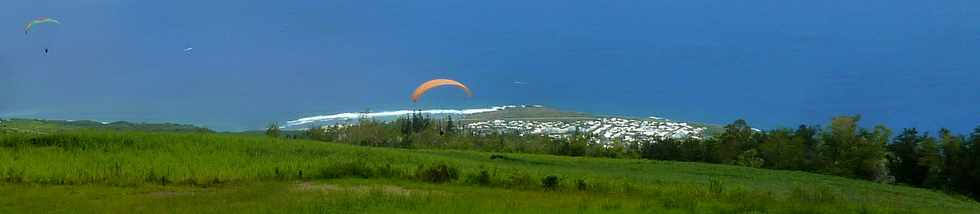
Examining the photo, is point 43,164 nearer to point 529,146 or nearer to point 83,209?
point 83,209

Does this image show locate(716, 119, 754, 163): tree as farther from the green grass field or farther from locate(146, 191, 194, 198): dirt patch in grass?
locate(146, 191, 194, 198): dirt patch in grass

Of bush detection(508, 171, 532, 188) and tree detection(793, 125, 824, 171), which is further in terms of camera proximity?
tree detection(793, 125, 824, 171)

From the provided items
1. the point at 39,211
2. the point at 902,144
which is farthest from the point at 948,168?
the point at 39,211

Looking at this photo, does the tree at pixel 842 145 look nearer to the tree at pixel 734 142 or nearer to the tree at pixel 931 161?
the tree at pixel 931 161

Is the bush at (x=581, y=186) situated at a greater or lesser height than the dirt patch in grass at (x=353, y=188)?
greater

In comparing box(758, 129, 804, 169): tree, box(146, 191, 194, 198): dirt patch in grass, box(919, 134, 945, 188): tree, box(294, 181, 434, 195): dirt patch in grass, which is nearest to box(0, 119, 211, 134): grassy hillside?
box(758, 129, 804, 169): tree

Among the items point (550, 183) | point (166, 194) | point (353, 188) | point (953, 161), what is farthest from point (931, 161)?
point (166, 194)

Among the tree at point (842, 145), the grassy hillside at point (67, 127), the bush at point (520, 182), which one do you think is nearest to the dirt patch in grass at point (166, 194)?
the bush at point (520, 182)

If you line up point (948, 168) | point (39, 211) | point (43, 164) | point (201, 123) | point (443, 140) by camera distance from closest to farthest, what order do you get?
1. point (39, 211)
2. point (43, 164)
3. point (948, 168)
4. point (443, 140)
5. point (201, 123)
